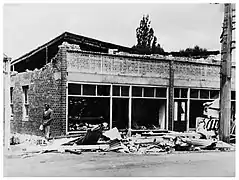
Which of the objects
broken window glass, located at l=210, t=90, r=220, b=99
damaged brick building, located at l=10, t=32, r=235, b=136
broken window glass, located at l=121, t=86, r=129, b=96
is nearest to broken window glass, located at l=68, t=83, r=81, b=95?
damaged brick building, located at l=10, t=32, r=235, b=136

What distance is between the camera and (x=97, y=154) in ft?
17.9

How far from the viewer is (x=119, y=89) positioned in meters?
5.68

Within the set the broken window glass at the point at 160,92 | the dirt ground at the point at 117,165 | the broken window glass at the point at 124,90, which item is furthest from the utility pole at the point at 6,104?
the broken window glass at the point at 160,92

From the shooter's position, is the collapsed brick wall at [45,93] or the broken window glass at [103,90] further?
the broken window glass at [103,90]

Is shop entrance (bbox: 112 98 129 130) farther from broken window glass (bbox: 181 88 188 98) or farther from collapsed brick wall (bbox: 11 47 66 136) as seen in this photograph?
broken window glass (bbox: 181 88 188 98)

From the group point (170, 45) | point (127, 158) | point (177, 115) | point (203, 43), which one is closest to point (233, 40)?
point (203, 43)

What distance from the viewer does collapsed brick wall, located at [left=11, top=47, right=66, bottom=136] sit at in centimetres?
542

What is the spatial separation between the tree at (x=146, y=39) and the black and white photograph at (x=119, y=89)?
0.01m

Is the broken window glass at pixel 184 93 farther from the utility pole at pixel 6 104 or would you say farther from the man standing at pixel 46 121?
the utility pole at pixel 6 104

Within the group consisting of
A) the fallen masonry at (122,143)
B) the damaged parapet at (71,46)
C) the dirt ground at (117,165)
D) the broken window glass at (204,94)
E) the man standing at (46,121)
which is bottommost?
the dirt ground at (117,165)

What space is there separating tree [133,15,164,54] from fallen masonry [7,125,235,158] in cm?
113

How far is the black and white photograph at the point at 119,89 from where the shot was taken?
5.18 metres

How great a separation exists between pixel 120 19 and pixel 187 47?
40.7 inches

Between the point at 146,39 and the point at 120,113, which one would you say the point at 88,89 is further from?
the point at 146,39
